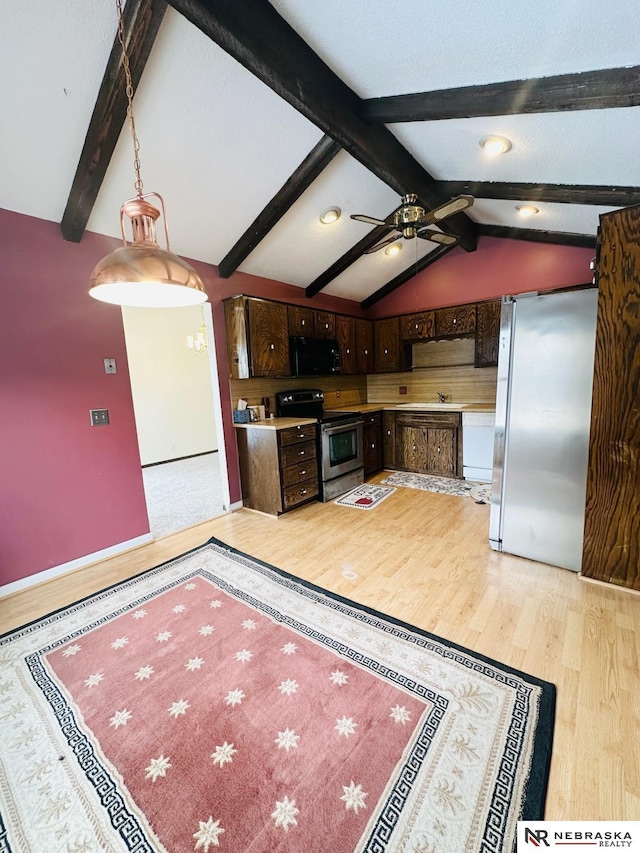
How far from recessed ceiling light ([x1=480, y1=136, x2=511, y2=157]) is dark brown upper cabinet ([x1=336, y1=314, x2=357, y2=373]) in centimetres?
262

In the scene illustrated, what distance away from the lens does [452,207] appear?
2.38m

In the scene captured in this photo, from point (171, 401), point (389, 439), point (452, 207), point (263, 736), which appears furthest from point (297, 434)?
point (171, 401)

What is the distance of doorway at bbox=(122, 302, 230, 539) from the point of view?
5512 mm

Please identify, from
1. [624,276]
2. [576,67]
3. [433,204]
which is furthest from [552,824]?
[433,204]

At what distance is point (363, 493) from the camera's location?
13.7 ft

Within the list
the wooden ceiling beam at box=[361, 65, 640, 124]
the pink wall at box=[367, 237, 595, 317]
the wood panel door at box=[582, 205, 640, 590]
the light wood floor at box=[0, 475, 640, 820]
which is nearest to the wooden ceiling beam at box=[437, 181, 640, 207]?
the wood panel door at box=[582, 205, 640, 590]

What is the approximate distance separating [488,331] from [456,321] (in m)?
0.43

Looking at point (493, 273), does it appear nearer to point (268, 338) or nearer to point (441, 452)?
point (441, 452)

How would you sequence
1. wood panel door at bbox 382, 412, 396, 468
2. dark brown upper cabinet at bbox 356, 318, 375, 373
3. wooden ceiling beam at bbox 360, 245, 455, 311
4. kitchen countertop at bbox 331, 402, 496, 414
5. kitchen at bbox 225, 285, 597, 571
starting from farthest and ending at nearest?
1. dark brown upper cabinet at bbox 356, 318, 375, 373
2. wood panel door at bbox 382, 412, 396, 468
3. wooden ceiling beam at bbox 360, 245, 455, 311
4. kitchen countertop at bbox 331, 402, 496, 414
5. kitchen at bbox 225, 285, 597, 571

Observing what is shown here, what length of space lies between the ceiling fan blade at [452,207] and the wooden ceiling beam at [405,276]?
2318 millimetres

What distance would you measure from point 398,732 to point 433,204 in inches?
148

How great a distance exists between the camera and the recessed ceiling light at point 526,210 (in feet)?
10.7

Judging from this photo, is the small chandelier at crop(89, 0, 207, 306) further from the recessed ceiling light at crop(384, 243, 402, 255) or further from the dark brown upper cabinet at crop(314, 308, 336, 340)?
the recessed ceiling light at crop(384, 243, 402, 255)

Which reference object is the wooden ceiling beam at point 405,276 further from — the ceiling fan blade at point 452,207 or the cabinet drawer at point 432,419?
the ceiling fan blade at point 452,207
